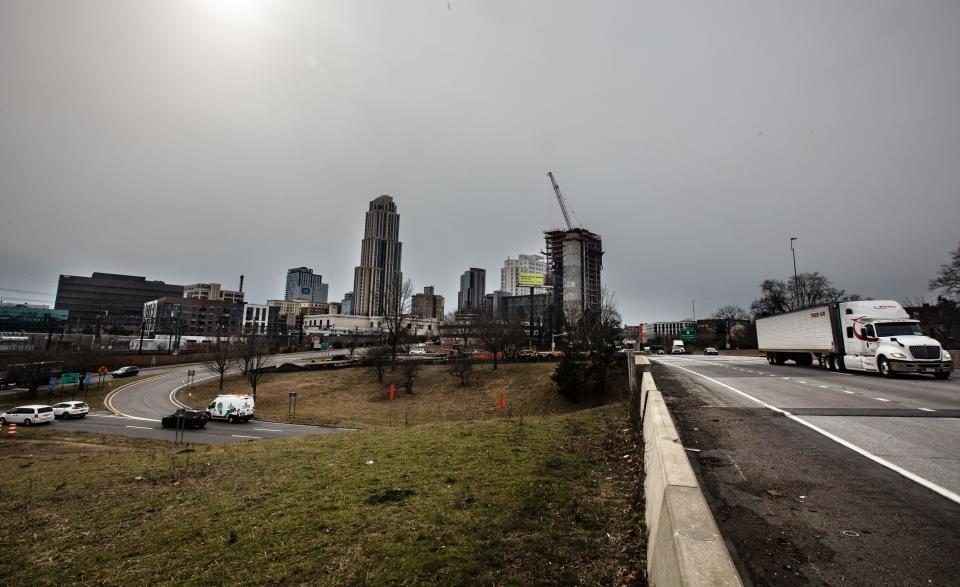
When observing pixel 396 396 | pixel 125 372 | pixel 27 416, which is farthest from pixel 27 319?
pixel 396 396

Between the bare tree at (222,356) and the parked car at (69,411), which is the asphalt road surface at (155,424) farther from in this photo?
the bare tree at (222,356)

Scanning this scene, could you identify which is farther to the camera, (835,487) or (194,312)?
(194,312)

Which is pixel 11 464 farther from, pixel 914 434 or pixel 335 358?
pixel 335 358

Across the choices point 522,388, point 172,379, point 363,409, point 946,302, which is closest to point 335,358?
point 172,379

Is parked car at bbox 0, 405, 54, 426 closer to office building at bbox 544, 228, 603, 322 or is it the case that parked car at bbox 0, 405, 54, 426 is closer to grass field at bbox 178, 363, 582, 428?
grass field at bbox 178, 363, 582, 428

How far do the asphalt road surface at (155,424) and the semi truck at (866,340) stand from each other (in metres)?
27.0

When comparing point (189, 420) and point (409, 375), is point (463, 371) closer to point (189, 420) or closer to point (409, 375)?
point (409, 375)

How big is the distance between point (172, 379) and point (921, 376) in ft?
229

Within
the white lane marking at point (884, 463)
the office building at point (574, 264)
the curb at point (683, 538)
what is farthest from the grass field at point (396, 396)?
the office building at point (574, 264)

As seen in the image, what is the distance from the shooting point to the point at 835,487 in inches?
212

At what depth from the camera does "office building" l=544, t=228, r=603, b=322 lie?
17150cm

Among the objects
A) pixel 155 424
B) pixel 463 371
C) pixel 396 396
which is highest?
pixel 463 371

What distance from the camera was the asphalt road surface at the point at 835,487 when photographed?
11.8 ft

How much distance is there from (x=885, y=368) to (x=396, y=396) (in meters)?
35.3
